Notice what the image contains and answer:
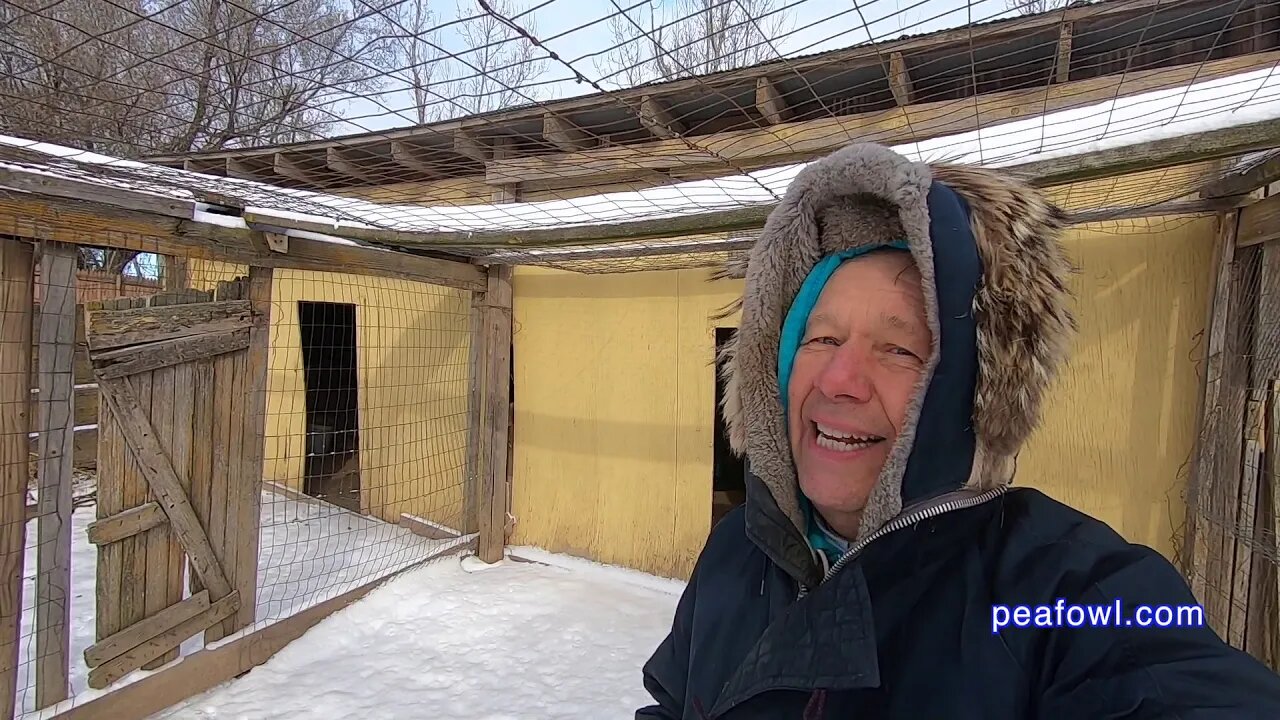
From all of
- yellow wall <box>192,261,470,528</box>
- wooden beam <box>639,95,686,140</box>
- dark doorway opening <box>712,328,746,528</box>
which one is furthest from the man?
dark doorway opening <box>712,328,746,528</box>

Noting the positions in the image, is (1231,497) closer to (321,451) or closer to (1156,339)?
(1156,339)

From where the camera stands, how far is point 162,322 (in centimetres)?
293

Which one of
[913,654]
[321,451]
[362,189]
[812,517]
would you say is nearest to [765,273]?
[812,517]

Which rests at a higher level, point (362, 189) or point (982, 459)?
point (362, 189)

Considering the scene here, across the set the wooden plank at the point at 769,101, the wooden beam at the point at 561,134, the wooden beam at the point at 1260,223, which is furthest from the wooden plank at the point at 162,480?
the wooden beam at the point at 1260,223

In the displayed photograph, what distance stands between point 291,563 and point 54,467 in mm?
2361

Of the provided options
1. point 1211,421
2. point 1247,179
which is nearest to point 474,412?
point 1211,421

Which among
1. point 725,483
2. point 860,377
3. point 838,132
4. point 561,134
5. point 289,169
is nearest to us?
point 860,377

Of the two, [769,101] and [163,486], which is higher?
[769,101]

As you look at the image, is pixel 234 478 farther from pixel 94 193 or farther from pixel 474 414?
pixel 474 414

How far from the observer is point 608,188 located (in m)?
4.51

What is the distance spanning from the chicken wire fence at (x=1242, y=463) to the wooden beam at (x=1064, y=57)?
1113 millimetres

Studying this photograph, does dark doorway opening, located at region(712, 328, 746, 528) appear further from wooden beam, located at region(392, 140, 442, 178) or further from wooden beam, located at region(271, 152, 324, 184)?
wooden beam, located at region(271, 152, 324, 184)

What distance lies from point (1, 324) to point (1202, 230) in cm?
528
